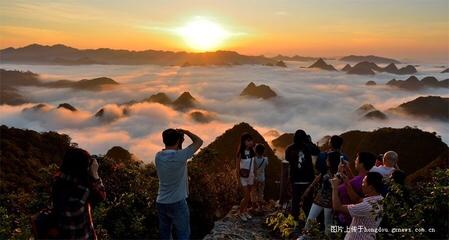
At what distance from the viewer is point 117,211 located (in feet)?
26.4

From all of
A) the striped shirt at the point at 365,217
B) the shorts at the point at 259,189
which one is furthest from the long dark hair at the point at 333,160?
the shorts at the point at 259,189

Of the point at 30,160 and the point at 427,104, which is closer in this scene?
the point at 30,160

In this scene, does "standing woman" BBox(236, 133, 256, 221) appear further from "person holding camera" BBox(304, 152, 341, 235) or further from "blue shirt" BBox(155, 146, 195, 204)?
"blue shirt" BBox(155, 146, 195, 204)

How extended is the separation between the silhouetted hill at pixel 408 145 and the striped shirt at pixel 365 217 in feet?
88.2

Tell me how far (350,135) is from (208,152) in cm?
3313

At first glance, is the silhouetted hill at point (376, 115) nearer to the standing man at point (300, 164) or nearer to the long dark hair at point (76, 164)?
the standing man at point (300, 164)

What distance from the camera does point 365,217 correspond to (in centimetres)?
454

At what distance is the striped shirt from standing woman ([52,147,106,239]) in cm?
255

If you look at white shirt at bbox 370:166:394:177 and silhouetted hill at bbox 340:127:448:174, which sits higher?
white shirt at bbox 370:166:394:177

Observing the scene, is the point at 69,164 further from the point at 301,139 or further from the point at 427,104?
the point at 427,104

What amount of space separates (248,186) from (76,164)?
5.34m

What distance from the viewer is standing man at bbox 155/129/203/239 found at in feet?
16.9

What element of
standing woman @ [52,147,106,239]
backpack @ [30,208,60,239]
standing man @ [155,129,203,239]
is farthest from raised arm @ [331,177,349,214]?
backpack @ [30,208,60,239]

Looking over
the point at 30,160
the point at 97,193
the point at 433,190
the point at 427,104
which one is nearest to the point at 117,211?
the point at 97,193
